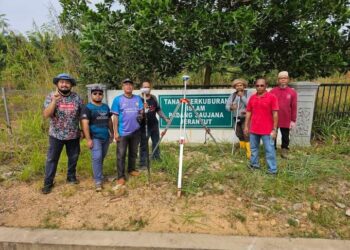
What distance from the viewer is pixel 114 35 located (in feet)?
17.1

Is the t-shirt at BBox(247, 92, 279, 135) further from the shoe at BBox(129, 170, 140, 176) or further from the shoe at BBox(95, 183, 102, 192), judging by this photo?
the shoe at BBox(95, 183, 102, 192)

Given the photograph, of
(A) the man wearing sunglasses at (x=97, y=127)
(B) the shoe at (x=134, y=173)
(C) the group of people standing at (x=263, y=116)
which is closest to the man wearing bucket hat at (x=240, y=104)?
(C) the group of people standing at (x=263, y=116)

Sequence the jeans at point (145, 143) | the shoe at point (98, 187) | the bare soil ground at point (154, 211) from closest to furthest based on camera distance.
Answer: the bare soil ground at point (154, 211) < the shoe at point (98, 187) < the jeans at point (145, 143)

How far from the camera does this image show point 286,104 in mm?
4562

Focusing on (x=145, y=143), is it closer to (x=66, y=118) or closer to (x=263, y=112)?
(x=66, y=118)

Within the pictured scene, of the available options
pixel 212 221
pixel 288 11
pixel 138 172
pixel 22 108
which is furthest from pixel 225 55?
pixel 22 108

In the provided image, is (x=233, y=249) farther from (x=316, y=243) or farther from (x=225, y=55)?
(x=225, y=55)

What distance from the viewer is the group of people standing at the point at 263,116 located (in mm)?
3996

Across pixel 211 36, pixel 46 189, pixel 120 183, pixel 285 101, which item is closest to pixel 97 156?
pixel 120 183

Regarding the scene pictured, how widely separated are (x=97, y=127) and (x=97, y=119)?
109 millimetres

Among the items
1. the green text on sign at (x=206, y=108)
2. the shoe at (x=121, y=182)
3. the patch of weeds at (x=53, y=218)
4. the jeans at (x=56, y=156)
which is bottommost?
the patch of weeds at (x=53, y=218)

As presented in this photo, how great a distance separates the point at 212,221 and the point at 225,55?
2865 mm

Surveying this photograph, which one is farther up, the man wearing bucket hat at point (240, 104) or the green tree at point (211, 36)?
the green tree at point (211, 36)

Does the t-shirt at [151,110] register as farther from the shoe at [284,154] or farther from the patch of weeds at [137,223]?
the shoe at [284,154]
